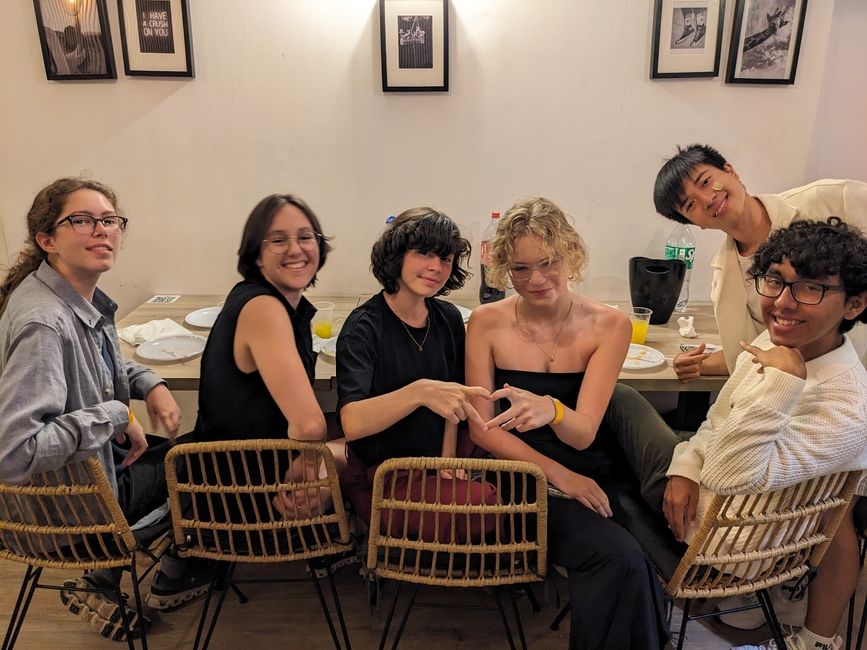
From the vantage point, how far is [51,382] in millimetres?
1285

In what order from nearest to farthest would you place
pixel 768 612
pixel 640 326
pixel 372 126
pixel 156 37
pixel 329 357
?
pixel 768 612
pixel 329 357
pixel 640 326
pixel 156 37
pixel 372 126

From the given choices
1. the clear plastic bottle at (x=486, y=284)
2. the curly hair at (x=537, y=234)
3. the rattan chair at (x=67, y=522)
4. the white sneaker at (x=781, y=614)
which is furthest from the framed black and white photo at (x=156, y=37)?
the white sneaker at (x=781, y=614)

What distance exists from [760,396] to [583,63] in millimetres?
1695

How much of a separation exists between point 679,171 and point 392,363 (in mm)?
1048

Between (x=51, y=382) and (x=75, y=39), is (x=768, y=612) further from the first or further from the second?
(x=75, y=39)

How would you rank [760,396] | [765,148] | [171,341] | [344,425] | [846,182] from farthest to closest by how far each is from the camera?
[765,148] < [171,341] < [846,182] < [344,425] < [760,396]

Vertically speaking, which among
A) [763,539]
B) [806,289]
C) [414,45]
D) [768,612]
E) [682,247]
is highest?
[414,45]

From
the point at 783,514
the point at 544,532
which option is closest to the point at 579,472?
the point at 544,532

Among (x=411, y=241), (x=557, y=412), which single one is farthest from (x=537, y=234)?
(x=557, y=412)

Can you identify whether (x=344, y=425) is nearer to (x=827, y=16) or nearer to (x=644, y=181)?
(x=644, y=181)

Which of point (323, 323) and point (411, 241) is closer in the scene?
point (411, 241)

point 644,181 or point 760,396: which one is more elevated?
point 644,181

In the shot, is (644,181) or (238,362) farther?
(644,181)

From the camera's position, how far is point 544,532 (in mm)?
1257
